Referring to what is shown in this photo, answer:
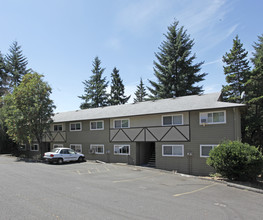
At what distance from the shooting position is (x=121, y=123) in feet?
74.9

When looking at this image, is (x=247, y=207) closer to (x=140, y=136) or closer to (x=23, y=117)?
(x=140, y=136)

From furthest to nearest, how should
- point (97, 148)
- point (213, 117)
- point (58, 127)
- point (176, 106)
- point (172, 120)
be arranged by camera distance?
point (58, 127) → point (97, 148) → point (176, 106) → point (172, 120) → point (213, 117)

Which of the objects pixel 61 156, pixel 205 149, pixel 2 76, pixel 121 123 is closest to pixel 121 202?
pixel 205 149

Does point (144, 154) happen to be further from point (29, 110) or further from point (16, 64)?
point (16, 64)

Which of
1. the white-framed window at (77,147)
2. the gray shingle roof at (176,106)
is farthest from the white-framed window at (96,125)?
the white-framed window at (77,147)

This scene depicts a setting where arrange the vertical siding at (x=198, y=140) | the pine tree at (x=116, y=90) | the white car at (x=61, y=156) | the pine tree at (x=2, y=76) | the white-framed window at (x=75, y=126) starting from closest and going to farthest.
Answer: the vertical siding at (x=198, y=140), the white car at (x=61, y=156), the white-framed window at (x=75, y=126), the pine tree at (x=2, y=76), the pine tree at (x=116, y=90)

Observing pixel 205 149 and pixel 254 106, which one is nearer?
pixel 205 149

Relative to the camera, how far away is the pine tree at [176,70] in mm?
35219

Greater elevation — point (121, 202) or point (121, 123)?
point (121, 123)

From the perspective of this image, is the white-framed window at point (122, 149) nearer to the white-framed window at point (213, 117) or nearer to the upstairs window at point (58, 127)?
the white-framed window at point (213, 117)

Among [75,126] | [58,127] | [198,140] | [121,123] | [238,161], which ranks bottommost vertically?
[238,161]

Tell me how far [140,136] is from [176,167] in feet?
15.2

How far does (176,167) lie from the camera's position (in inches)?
749

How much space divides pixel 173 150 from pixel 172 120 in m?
2.76
